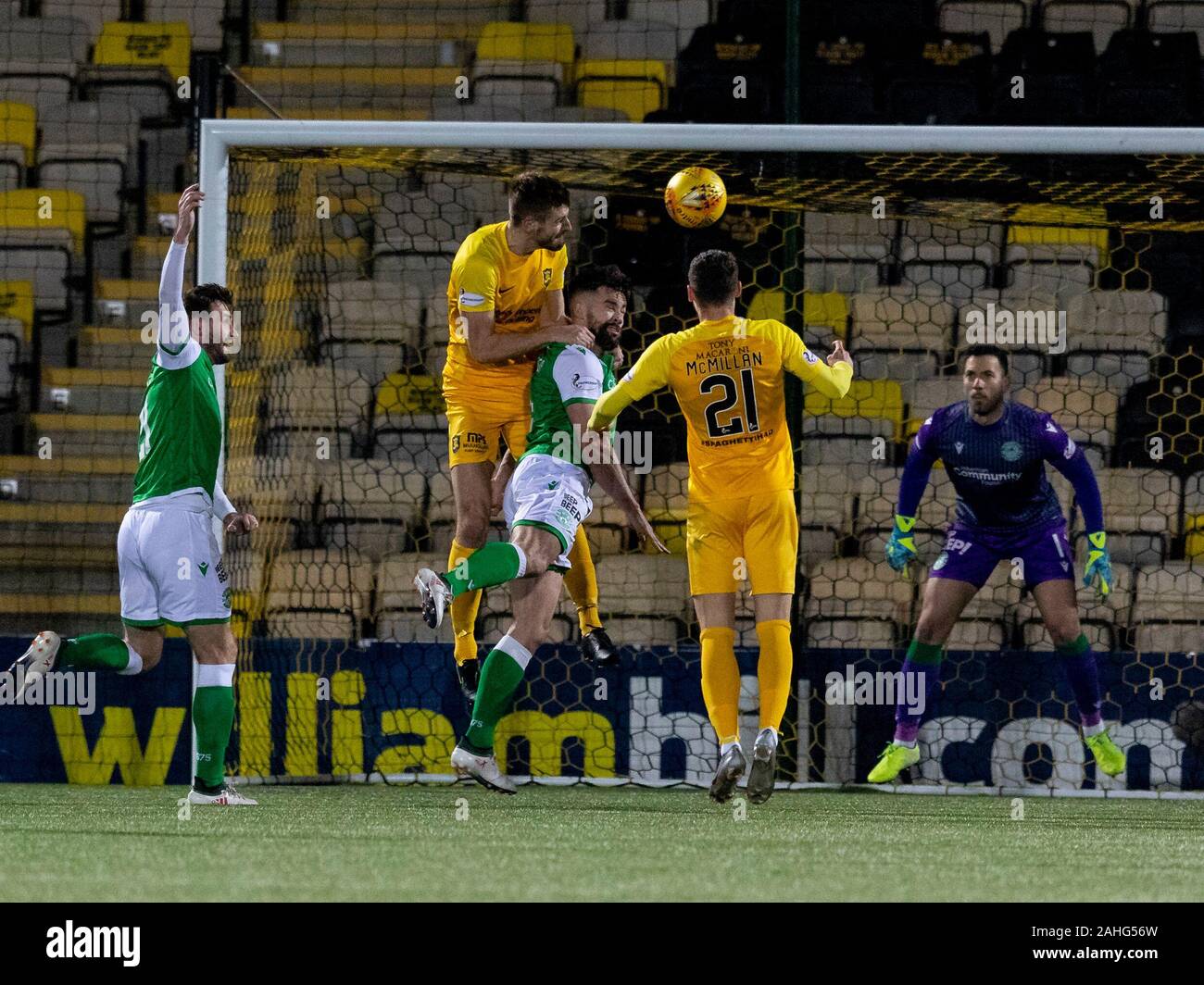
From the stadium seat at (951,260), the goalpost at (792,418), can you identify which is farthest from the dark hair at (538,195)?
the stadium seat at (951,260)

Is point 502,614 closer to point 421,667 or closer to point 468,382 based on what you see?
point 421,667

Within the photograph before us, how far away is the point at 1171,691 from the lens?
7.35 meters

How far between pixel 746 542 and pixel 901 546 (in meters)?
1.05

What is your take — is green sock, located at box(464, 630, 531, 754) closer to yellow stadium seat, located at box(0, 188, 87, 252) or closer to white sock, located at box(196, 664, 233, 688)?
white sock, located at box(196, 664, 233, 688)

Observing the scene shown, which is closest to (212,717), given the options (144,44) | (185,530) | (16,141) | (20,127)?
(185,530)

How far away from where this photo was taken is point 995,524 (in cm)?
698

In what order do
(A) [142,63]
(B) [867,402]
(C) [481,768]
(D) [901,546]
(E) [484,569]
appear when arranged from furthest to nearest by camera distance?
(A) [142,63]
(B) [867,402]
(D) [901,546]
(C) [481,768]
(E) [484,569]

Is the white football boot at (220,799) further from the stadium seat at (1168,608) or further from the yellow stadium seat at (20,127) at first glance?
the yellow stadium seat at (20,127)

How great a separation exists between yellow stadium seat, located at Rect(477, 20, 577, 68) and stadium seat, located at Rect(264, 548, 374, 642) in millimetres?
3842

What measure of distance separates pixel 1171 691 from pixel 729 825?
2.82m

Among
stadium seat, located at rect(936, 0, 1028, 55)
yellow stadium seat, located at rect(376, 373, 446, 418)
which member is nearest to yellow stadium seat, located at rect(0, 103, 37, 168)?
yellow stadium seat, located at rect(376, 373, 446, 418)

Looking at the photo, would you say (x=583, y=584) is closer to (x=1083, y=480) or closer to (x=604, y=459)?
(x=604, y=459)

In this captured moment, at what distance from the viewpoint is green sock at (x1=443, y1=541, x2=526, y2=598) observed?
570 cm

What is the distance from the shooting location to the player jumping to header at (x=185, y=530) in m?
5.74
